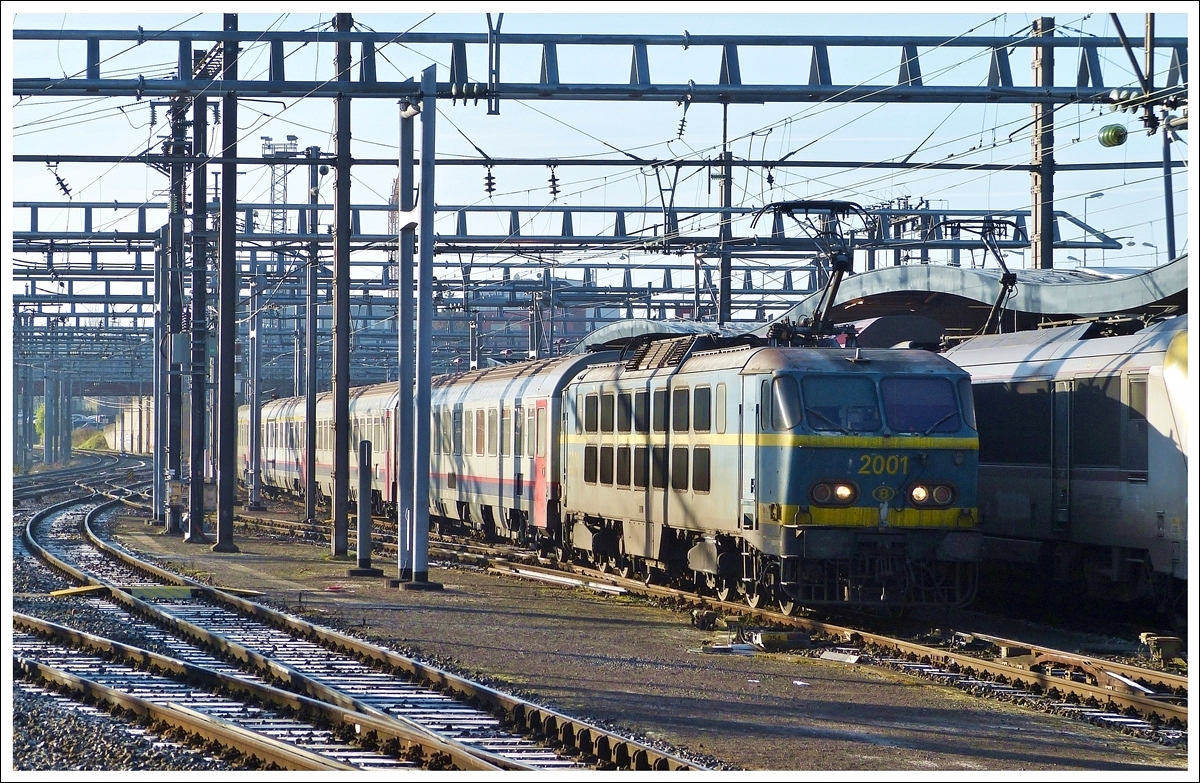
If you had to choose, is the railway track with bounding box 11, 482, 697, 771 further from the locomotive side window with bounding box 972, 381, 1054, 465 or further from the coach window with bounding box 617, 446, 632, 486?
the locomotive side window with bounding box 972, 381, 1054, 465

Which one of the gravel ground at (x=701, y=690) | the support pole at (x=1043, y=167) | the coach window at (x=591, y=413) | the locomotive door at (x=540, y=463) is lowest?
the gravel ground at (x=701, y=690)

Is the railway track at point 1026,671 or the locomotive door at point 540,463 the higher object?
A: the locomotive door at point 540,463

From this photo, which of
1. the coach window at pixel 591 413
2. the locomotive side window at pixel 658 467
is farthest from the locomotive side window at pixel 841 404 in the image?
the coach window at pixel 591 413

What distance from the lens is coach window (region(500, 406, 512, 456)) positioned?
2586cm

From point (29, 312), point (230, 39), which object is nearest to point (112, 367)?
point (29, 312)

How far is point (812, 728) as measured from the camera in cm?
1056

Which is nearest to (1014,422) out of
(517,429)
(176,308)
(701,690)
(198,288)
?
(701,690)

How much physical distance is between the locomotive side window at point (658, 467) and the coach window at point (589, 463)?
207cm

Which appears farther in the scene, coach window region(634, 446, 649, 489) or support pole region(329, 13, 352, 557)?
support pole region(329, 13, 352, 557)

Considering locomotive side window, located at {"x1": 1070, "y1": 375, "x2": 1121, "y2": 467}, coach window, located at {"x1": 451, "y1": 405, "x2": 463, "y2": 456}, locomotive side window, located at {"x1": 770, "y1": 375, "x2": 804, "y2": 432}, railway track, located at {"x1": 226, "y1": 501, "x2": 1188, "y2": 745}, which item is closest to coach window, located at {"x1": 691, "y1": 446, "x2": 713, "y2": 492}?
railway track, located at {"x1": 226, "y1": 501, "x2": 1188, "y2": 745}

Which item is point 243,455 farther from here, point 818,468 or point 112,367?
point 818,468

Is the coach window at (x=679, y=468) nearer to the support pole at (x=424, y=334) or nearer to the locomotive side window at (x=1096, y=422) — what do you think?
the support pole at (x=424, y=334)

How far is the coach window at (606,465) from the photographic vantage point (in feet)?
66.7

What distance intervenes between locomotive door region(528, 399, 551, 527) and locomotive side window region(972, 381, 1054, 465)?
6955 millimetres
